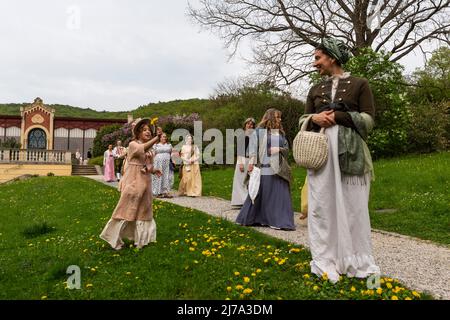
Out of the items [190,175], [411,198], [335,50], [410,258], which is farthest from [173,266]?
[190,175]

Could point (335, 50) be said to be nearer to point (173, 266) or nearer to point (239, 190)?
point (173, 266)

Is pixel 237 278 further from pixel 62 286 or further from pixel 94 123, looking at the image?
pixel 94 123

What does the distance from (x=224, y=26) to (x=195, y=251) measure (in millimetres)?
22570

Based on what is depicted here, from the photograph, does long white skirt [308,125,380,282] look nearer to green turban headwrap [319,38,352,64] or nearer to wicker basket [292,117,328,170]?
wicker basket [292,117,328,170]

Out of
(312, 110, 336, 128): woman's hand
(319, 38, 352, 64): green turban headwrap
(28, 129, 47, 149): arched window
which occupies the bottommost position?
(312, 110, 336, 128): woman's hand

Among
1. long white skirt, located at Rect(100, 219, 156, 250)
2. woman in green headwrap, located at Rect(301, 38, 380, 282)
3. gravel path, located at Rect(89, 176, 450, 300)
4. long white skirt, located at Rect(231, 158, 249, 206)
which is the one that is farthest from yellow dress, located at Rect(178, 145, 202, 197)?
woman in green headwrap, located at Rect(301, 38, 380, 282)

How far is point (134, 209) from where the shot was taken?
20.8 feet

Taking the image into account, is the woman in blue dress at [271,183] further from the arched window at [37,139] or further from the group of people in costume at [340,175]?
the arched window at [37,139]

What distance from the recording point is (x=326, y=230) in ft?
15.1

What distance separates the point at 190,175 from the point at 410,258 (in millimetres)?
10343

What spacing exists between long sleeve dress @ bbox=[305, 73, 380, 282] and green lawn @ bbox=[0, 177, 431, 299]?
198 mm

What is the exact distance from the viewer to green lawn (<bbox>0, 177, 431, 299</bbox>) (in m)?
4.35

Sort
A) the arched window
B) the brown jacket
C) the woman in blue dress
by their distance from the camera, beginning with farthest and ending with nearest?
1. the arched window
2. the woman in blue dress
3. the brown jacket

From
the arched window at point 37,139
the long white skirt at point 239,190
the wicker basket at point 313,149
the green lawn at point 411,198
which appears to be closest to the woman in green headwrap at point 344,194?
the wicker basket at point 313,149
